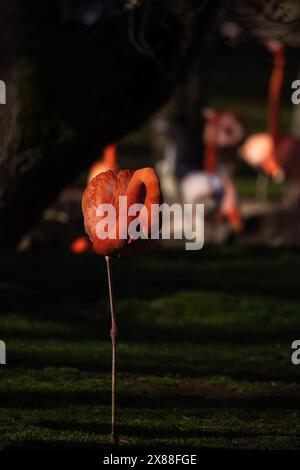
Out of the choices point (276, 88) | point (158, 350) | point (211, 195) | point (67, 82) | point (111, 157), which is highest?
point (276, 88)

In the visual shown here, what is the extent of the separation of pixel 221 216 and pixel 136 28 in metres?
5.60

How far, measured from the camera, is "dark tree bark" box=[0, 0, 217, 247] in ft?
31.2

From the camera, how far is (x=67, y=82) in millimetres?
9508

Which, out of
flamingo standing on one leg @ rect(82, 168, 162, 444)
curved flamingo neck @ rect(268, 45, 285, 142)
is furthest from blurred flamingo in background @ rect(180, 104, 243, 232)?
flamingo standing on one leg @ rect(82, 168, 162, 444)

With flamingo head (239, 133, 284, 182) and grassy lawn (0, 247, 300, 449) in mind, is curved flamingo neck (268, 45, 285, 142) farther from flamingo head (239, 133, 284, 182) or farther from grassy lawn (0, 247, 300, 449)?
grassy lawn (0, 247, 300, 449)

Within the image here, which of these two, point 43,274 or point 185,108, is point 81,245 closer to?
point 43,274

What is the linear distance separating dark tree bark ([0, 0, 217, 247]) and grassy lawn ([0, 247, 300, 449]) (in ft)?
3.25

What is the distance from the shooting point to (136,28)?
31.9ft

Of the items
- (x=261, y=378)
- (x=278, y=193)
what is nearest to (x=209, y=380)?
(x=261, y=378)

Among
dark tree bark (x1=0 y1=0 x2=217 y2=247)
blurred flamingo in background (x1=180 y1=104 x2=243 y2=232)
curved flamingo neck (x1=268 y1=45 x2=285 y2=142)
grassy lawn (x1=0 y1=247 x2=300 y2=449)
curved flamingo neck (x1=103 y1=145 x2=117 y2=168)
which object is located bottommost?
grassy lawn (x1=0 y1=247 x2=300 y2=449)

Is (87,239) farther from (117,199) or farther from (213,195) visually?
(117,199)

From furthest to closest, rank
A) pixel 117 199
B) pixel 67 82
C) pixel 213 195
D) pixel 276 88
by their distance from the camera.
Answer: pixel 276 88 < pixel 213 195 < pixel 67 82 < pixel 117 199

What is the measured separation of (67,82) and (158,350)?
2250 mm

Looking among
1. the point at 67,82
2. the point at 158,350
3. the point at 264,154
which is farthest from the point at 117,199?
the point at 264,154
